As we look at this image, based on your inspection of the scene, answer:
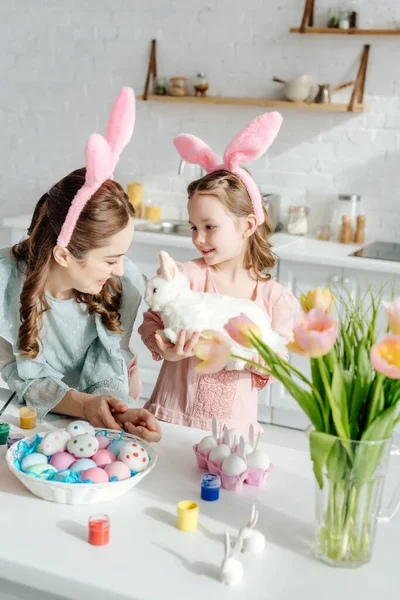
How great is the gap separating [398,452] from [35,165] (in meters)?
3.84

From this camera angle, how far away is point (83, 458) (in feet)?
5.24

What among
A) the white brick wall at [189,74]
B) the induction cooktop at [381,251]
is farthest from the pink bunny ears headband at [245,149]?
the white brick wall at [189,74]

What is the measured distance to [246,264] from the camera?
2.33 meters

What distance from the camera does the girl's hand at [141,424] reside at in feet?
5.87

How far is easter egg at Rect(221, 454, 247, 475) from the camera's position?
159 cm

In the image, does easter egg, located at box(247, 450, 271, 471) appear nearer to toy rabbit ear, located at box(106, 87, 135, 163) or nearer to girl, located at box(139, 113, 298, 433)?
girl, located at box(139, 113, 298, 433)

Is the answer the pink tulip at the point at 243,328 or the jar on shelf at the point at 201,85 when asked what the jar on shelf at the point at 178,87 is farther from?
the pink tulip at the point at 243,328

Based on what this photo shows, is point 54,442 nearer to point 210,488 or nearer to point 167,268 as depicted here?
point 210,488

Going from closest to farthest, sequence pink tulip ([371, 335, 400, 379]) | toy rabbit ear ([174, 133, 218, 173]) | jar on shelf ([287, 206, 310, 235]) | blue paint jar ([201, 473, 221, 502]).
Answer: pink tulip ([371, 335, 400, 379]) → blue paint jar ([201, 473, 221, 502]) → toy rabbit ear ([174, 133, 218, 173]) → jar on shelf ([287, 206, 310, 235])

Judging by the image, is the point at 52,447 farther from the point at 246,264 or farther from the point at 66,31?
the point at 66,31

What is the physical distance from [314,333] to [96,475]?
1.79 ft

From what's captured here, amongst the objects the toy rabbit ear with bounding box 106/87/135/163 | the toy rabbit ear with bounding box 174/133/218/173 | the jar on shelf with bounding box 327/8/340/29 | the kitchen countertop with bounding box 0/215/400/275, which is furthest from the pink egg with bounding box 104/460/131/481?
the jar on shelf with bounding box 327/8/340/29

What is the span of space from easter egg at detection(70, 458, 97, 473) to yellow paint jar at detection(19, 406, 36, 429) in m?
0.33

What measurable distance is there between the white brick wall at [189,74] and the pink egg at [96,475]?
292 cm
